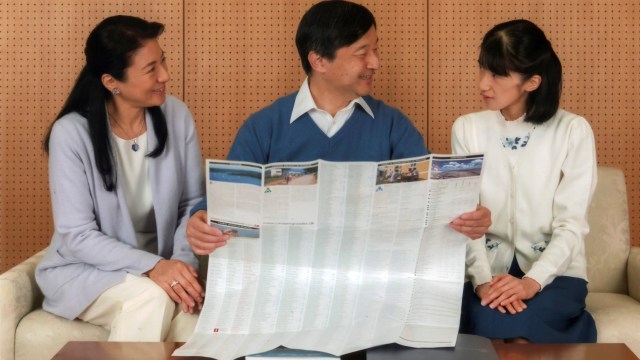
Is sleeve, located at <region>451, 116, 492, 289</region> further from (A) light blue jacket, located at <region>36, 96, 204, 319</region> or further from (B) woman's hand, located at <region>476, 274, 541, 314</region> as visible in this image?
(A) light blue jacket, located at <region>36, 96, 204, 319</region>

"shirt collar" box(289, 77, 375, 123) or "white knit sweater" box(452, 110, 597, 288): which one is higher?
"shirt collar" box(289, 77, 375, 123)

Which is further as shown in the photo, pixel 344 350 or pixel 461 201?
pixel 461 201

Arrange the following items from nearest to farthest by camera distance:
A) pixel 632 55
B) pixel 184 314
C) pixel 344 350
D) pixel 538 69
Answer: pixel 344 350, pixel 184 314, pixel 538 69, pixel 632 55

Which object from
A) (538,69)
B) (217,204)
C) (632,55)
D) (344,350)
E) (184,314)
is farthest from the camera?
(632,55)

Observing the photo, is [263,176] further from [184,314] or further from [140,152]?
[140,152]

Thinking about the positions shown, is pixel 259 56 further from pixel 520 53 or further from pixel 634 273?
pixel 634 273

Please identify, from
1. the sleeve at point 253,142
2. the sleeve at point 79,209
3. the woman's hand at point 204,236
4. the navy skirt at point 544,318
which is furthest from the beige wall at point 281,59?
the woman's hand at point 204,236

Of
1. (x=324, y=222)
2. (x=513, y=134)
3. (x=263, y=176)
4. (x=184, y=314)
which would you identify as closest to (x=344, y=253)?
(x=324, y=222)

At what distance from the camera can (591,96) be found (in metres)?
3.78

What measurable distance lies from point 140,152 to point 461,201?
1.17m

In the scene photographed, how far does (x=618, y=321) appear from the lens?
8.44ft

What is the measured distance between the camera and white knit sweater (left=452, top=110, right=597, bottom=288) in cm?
267

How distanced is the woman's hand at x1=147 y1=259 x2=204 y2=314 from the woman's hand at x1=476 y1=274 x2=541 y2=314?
0.80m

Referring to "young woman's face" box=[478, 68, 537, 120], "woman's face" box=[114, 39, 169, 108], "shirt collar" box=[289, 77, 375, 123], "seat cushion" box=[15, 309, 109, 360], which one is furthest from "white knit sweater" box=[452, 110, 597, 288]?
"seat cushion" box=[15, 309, 109, 360]
